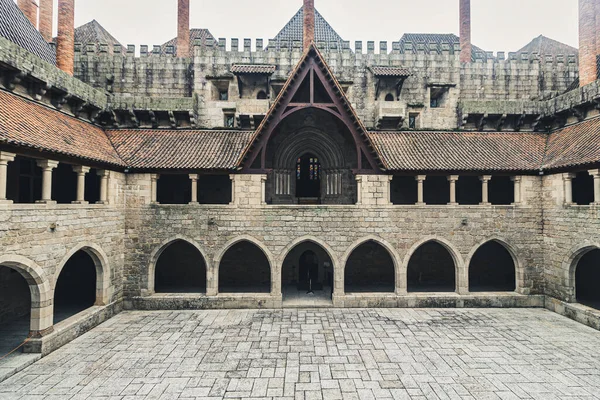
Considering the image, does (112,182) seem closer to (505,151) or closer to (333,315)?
(333,315)

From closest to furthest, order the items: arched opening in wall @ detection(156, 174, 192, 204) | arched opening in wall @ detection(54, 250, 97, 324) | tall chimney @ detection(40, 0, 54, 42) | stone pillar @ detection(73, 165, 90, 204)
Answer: stone pillar @ detection(73, 165, 90, 204) < arched opening in wall @ detection(54, 250, 97, 324) < arched opening in wall @ detection(156, 174, 192, 204) < tall chimney @ detection(40, 0, 54, 42)

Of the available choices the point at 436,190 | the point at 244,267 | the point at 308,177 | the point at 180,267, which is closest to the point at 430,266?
the point at 436,190

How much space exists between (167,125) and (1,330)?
1173 centimetres

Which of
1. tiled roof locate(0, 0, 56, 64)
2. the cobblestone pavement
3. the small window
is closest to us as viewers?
the cobblestone pavement

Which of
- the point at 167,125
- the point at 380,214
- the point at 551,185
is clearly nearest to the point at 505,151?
the point at 551,185

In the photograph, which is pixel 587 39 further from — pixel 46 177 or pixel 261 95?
pixel 46 177

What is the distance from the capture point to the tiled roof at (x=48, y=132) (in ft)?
30.1

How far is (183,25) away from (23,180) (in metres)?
13.3

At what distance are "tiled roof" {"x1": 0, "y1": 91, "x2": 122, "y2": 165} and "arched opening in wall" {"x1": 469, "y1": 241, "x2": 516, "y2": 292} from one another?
64.2 feet

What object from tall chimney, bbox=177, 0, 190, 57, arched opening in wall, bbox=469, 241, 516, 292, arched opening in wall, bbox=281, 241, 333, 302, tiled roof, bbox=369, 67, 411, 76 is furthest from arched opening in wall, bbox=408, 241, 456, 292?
tall chimney, bbox=177, 0, 190, 57

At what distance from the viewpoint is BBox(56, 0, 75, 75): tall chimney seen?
15.0 meters

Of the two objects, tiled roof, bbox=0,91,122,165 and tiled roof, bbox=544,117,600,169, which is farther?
tiled roof, bbox=544,117,600,169

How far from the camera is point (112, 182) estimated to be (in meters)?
13.4

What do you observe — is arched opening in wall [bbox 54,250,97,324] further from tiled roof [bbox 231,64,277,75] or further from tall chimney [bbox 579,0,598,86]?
tall chimney [bbox 579,0,598,86]
